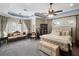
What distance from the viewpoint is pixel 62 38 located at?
1906 millimetres

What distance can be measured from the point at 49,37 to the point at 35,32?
40 centimetres

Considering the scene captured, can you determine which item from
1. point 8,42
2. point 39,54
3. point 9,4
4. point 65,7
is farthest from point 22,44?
point 65,7

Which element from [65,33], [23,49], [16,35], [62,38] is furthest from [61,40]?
[16,35]

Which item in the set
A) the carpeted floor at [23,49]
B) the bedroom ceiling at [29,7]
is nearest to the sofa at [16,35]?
the carpeted floor at [23,49]

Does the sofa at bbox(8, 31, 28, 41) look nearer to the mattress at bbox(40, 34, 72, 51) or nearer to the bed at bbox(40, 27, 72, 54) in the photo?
the mattress at bbox(40, 34, 72, 51)

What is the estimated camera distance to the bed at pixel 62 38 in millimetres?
1876

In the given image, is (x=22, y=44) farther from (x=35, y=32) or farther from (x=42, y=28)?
(x=42, y=28)

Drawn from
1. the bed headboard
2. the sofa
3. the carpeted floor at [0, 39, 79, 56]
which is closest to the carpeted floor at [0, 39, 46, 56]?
the carpeted floor at [0, 39, 79, 56]

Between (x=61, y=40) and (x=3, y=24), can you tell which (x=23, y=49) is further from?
(x=61, y=40)

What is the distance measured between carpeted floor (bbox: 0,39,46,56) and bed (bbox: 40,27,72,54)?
0.43 meters

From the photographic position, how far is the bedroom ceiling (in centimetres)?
186

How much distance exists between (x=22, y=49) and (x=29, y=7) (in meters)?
1.11

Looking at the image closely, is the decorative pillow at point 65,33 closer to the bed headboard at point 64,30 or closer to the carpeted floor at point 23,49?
the bed headboard at point 64,30

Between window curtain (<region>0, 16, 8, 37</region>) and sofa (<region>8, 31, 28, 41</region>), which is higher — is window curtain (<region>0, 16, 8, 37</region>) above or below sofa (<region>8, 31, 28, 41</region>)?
above
